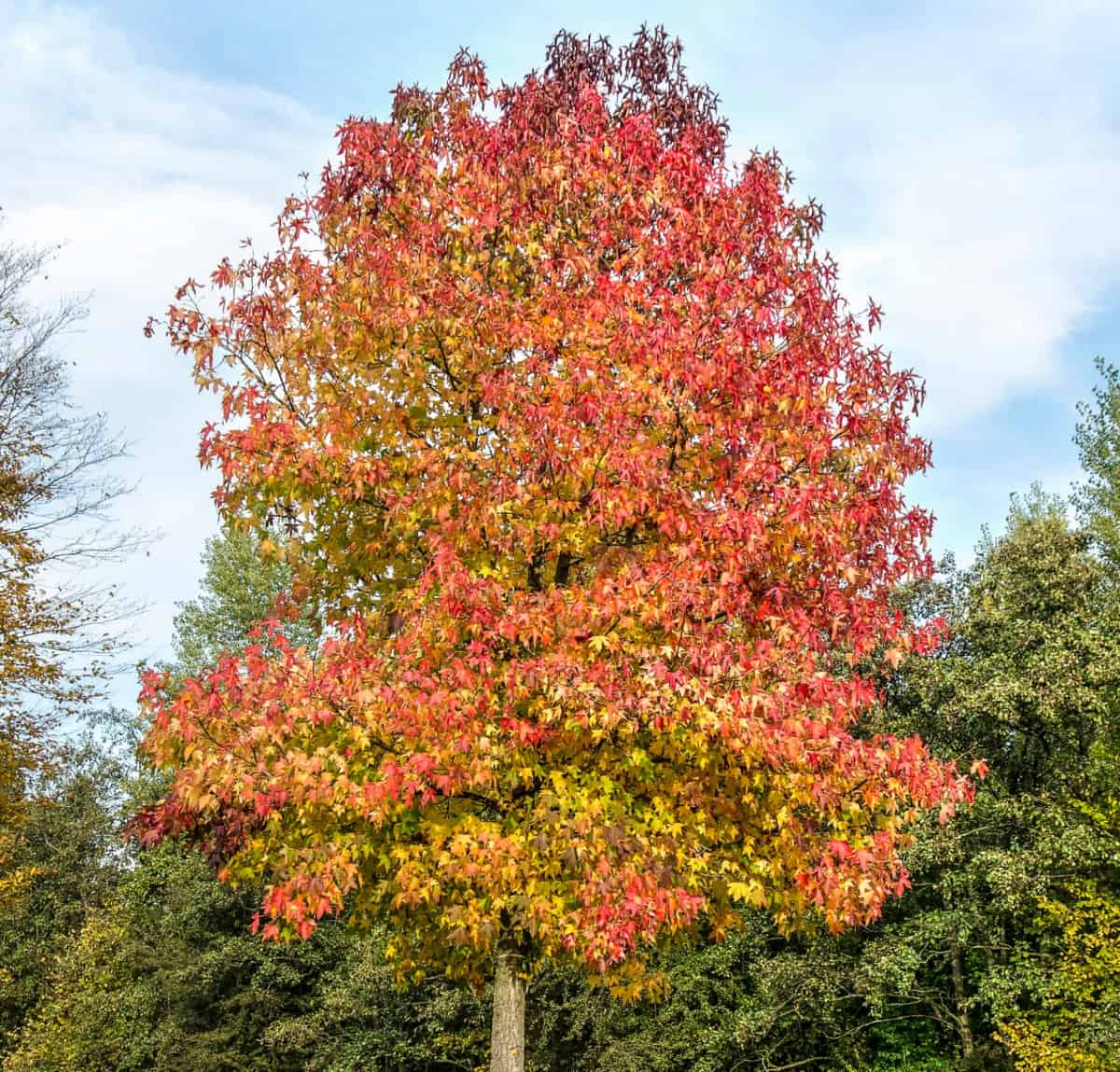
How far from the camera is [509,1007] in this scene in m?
10.2

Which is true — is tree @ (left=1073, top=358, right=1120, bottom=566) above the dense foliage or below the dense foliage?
above

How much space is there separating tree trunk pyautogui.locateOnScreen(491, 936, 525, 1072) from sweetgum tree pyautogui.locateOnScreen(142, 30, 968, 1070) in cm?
3

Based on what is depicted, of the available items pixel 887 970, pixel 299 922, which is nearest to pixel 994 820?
pixel 887 970

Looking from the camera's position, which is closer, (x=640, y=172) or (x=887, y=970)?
(x=640, y=172)

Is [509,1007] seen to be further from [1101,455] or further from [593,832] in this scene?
[1101,455]

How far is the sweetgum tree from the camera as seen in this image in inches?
341

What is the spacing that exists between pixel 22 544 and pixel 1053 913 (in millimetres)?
20708

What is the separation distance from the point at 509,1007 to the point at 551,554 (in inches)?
171

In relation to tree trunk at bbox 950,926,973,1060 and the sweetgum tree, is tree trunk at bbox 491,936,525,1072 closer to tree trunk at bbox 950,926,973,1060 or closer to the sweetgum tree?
the sweetgum tree

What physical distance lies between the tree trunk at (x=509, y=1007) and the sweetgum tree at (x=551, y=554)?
3cm

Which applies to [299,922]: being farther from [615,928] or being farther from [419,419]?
[419,419]

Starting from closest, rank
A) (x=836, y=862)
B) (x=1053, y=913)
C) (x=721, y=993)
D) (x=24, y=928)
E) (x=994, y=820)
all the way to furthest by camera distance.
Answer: (x=836, y=862) → (x=1053, y=913) → (x=994, y=820) → (x=721, y=993) → (x=24, y=928)

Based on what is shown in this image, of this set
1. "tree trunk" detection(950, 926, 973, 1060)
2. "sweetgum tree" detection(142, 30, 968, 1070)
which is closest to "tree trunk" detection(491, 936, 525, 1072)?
"sweetgum tree" detection(142, 30, 968, 1070)

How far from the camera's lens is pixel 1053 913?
21.3 meters
